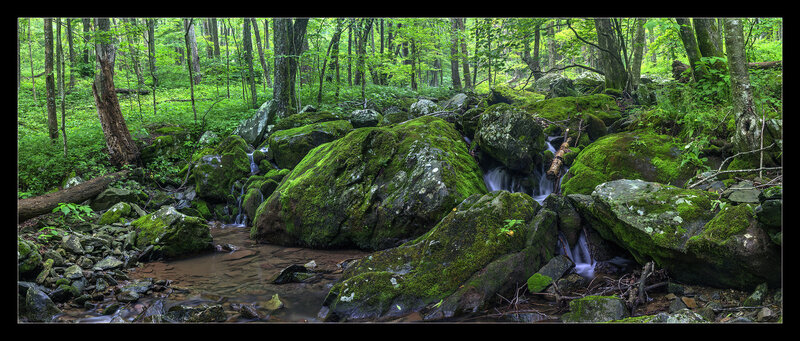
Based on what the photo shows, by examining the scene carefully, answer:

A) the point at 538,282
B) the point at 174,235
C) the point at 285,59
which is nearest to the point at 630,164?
the point at 538,282

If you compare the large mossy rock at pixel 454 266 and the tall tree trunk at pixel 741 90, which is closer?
the large mossy rock at pixel 454 266

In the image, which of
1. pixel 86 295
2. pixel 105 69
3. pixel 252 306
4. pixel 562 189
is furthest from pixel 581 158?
pixel 105 69

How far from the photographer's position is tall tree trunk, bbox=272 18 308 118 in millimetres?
13664

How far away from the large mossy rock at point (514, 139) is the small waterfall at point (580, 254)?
7.74 ft

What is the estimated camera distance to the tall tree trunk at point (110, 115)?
10.7 m

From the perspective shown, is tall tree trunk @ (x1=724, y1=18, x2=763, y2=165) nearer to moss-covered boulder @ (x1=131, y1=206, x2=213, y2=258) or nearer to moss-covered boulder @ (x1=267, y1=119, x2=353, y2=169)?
moss-covered boulder @ (x1=267, y1=119, x2=353, y2=169)

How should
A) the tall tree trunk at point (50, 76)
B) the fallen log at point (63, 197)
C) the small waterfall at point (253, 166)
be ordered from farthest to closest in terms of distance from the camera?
the small waterfall at point (253, 166) → the tall tree trunk at point (50, 76) → the fallen log at point (63, 197)

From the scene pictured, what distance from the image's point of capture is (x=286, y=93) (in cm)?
1396

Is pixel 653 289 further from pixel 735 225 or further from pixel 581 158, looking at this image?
pixel 581 158

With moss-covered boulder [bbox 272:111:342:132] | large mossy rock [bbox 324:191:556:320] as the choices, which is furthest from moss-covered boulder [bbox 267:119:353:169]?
large mossy rock [bbox 324:191:556:320]

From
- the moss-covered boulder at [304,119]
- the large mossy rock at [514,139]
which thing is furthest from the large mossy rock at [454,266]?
the moss-covered boulder at [304,119]

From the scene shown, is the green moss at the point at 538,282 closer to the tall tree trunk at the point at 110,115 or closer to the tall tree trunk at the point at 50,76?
the tall tree trunk at the point at 110,115

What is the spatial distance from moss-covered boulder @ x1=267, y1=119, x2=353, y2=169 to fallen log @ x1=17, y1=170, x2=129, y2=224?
3865 mm
